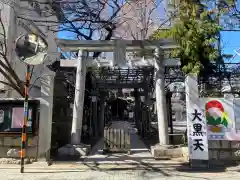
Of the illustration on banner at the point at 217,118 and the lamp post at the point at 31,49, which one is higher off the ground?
the lamp post at the point at 31,49

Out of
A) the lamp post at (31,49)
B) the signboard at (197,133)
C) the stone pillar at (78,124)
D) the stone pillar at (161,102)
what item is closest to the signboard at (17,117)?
the lamp post at (31,49)

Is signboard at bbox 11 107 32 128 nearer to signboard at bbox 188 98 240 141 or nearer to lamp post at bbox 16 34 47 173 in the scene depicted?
lamp post at bbox 16 34 47 173

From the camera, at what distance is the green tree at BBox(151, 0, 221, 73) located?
985 centimetres

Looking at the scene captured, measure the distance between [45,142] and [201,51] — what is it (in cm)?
661

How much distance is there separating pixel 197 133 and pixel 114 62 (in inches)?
164

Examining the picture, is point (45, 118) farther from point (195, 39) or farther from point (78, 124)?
point (195, 39)

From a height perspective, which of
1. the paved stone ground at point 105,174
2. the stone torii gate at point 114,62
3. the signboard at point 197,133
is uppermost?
the stone torii gate at point 114,62

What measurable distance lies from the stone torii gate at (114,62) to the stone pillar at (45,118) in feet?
3.34

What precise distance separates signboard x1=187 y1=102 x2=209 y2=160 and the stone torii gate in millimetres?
1420

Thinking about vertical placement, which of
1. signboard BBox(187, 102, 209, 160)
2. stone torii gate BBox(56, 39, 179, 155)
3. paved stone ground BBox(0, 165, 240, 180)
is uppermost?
stone torii gate BBox(56, 39, 179, 155)

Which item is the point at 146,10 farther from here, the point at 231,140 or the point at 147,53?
the point at 231,140

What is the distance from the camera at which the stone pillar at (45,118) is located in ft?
31.0

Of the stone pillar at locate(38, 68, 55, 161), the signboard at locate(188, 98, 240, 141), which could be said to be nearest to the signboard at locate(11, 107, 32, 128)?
the stone pillar at locate(38, 68, 55, 161)

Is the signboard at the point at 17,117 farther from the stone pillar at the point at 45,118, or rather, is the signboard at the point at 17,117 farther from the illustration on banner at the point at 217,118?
the illustration on banner at the point at 217,118
